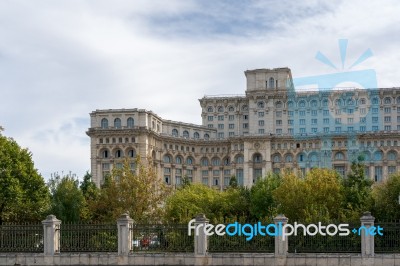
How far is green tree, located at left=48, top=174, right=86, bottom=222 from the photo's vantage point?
5975 cm

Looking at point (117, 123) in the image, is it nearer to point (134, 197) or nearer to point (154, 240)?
point (134, 197)

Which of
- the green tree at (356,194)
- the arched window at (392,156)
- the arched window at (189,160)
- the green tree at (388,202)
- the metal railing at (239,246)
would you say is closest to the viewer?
the metal railing at (239,246)

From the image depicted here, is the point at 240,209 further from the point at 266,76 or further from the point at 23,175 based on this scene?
the point at 266,76

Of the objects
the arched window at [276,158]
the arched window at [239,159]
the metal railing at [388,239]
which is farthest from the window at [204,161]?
the metal railing at [388,239]

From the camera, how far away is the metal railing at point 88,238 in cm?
3434

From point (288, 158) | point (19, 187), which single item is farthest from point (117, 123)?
point (19, 187)

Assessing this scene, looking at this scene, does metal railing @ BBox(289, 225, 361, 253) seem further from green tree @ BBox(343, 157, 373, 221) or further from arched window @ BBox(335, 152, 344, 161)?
arched window @ BBox(335, 152, 344, 161)

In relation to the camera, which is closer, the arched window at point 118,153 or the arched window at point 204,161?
the arched window at point 118,153

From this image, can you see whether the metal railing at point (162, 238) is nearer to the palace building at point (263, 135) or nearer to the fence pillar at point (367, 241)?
the fence pillar at point (367, 241)

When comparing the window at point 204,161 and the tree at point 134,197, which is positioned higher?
the window at point 204,161

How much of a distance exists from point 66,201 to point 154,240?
2823cm

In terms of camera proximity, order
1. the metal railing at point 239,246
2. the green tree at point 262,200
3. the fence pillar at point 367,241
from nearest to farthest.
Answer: the fence pillar at point 367,241, the metal railing at point 239,246, the green tree at point 262,200

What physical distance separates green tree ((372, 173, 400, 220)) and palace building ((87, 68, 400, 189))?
3259 inches

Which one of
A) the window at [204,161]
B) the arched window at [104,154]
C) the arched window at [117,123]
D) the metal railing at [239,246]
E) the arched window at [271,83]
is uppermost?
the arched window at [271,83]
